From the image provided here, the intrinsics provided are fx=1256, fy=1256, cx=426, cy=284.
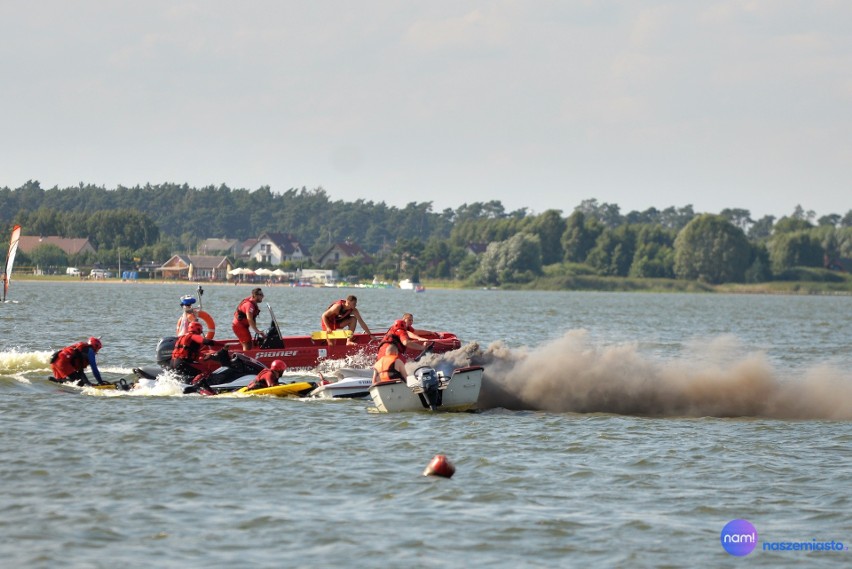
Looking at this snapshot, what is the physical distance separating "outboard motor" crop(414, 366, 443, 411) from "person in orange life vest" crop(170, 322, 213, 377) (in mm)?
4984

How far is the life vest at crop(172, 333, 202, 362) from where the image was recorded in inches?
1014

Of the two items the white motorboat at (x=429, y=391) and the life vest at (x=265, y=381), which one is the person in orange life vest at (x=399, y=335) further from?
the life vest at (x=265, y=381)

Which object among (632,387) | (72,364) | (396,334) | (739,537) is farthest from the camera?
(72,364)

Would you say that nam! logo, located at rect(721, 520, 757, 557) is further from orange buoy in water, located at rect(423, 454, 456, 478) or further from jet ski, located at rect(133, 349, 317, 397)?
jet ski, located at rect(133, 349, 317, 397)

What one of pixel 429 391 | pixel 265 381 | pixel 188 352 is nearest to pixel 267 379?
pixel 265 381

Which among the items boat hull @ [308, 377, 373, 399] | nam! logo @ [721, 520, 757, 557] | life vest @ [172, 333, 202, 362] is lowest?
nam! logo @ [721, 520, 757, 557]

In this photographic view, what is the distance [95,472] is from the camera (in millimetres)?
17359

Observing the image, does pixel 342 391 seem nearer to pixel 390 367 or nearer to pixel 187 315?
pixel 390 367

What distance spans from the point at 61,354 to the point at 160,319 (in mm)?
35680

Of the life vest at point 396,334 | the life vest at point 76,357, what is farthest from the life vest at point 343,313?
A: the life vest at point 76,357

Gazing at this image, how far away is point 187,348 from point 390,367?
4965mm

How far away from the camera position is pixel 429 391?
23.5 metres

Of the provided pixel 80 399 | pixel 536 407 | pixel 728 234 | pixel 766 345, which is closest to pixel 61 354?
pixel 80 399

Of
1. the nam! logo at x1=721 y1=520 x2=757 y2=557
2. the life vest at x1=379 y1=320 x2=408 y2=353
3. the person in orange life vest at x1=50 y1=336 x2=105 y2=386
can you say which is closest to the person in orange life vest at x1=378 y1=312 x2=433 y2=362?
the life vest at x1=379 y1=320 x2=408 y2=353
